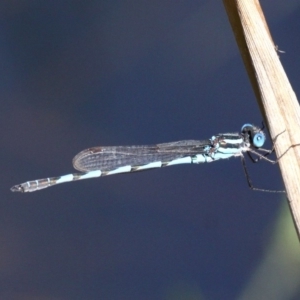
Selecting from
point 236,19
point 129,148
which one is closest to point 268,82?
point 236,19

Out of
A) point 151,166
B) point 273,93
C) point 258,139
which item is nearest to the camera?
point 273,93

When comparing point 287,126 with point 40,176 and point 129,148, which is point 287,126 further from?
point 40,176

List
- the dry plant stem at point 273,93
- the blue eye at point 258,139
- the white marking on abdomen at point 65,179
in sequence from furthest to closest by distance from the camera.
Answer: the white marking on abdomen at point 65,179 → the blue eye at point 258,139 → the dry plant stem at point 273,93

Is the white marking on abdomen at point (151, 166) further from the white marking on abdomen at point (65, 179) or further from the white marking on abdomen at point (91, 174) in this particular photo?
the white marking on abdomen at point (65, 179)

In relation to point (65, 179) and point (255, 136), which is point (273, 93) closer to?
point (255, 136)

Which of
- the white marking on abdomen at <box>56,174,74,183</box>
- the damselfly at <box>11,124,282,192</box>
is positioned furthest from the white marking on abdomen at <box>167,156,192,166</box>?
the white marking on abdomen at <box>56,174,74,183</box>

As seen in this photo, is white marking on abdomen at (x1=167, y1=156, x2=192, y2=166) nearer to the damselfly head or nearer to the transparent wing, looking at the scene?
the transparent wing

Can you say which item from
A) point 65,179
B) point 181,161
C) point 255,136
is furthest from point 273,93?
point 65,179

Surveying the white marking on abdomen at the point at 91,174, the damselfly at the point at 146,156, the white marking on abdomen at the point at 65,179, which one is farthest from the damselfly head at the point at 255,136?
the white marking on abdomen at the point at 65,179
